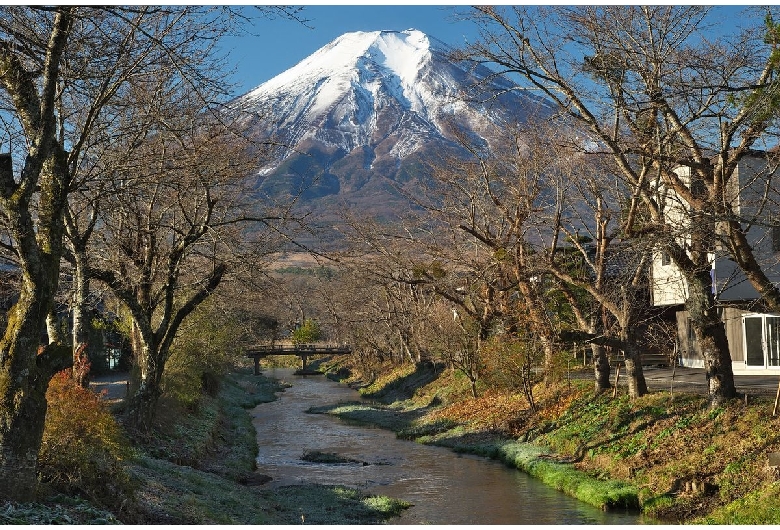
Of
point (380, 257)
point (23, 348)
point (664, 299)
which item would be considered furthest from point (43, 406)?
point (664, 299)

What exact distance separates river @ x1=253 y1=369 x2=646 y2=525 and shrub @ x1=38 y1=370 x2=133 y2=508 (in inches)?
274

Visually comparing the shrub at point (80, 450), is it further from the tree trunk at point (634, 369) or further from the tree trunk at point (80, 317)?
the tree trunk at point (634, 369)

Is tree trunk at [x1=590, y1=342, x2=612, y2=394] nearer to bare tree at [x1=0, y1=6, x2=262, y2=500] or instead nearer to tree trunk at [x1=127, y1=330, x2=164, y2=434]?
tree trunk at [x1=127, y1=330, x2=164, y2=434]

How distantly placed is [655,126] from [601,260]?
695 centimetres

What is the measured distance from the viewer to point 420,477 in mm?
22969

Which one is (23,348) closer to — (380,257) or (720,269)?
(380,257)

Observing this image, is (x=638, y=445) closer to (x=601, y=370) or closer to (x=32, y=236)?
(x=601, y=370)

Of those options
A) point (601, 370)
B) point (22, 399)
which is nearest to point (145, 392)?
point (22, 399)

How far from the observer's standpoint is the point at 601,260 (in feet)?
72.8

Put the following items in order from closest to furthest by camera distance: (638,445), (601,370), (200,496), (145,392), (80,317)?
(200,496) < (80,317) < (638,445) < (145,392) < (601,370)

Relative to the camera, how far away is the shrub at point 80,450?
11125 mm

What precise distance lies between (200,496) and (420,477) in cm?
913

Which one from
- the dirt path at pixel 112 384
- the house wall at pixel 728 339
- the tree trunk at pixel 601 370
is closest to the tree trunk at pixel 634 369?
the tree trunk at pixel 601 370

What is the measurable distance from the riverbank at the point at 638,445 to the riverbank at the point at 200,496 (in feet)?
18.2
